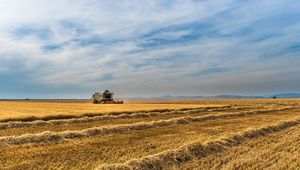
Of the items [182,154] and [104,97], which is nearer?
[182,154]

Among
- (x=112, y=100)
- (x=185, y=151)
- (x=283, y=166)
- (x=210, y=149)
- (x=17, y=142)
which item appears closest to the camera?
(x=283, y=166)

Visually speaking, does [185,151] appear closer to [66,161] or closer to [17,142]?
[66,161]

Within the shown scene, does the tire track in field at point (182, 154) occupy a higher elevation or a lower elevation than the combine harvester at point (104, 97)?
lower

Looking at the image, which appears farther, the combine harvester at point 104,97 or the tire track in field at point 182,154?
the combine harvester at point 104,97

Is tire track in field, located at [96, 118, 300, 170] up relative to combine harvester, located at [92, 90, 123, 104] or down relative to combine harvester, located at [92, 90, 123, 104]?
down

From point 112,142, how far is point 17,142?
11.9ft

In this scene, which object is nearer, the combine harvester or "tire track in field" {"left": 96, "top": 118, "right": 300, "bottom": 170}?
"tire track in field" {"left": 96, "top": 118, "right": 300, "bottom": 170}

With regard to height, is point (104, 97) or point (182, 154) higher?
point (104, 97)

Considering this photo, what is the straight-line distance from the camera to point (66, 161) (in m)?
10.0

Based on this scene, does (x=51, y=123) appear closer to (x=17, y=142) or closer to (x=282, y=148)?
(x=17, y=142)

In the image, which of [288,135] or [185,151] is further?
[288,135]

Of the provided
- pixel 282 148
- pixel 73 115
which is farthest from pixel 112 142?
pixel 73 115

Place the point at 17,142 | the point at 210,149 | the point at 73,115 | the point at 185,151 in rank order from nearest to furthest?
1. the point at 185,151
2. the point at 210,149
3. the point at 17,142
4. the point at 73,115

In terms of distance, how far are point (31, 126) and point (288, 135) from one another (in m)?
13.7
